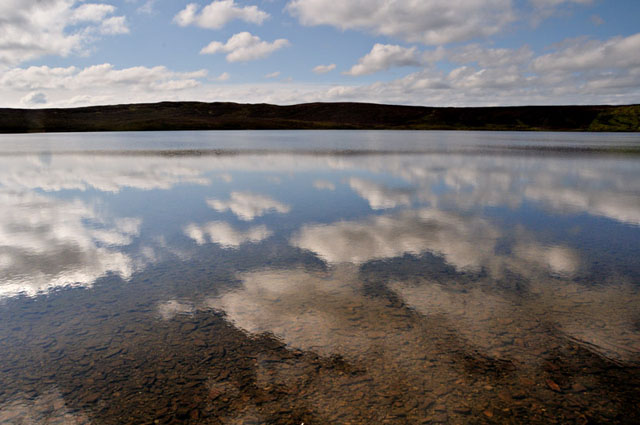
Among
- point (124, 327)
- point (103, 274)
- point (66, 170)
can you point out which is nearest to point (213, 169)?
point (66, 170)

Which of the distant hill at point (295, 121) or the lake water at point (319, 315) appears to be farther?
the distant hill at point (295, 121)

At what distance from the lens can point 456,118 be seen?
19712 centimetres

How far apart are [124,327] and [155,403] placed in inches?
117

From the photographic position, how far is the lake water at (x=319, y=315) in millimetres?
6934

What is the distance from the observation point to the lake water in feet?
22.7

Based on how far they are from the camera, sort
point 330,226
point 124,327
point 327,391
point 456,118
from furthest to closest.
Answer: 1. point 456,118
2. point 330,226
3. point 124,327
4. point 327,391

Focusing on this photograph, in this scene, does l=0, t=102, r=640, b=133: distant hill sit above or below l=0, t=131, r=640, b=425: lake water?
above

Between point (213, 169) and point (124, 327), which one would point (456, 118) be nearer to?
point (213, 169)

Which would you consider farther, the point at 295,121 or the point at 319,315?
the point at 295,121

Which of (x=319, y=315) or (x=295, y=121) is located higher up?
(x=295, y=121)

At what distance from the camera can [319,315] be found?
984 centimetres

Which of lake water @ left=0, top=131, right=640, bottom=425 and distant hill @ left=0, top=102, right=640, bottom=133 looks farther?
distant hill @ left=0, top=102, right=640, bottom=133

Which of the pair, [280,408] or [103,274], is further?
[103,274]

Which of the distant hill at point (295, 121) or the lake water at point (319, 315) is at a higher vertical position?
the distant hill at point (295, 121)
